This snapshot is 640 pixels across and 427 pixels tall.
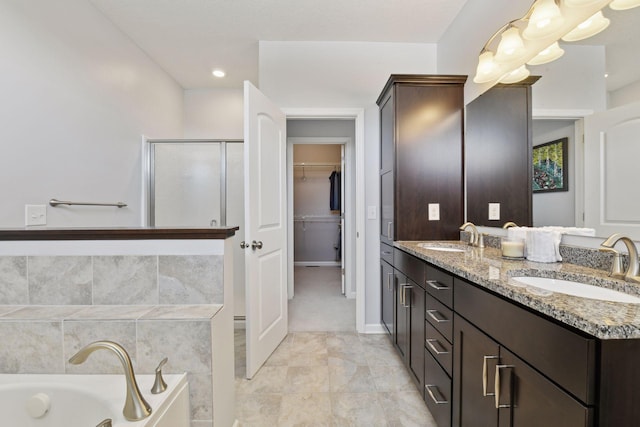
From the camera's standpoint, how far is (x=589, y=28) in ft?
3.82

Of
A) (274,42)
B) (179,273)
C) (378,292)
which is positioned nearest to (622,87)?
(179,273)

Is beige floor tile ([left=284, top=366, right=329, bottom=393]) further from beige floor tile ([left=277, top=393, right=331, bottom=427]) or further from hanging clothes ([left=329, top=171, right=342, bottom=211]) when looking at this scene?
hanging clothes ([left=329, top=171, right=342, bottom=211])

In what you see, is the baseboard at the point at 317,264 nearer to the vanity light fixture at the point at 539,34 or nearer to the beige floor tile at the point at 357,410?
the beige floor tile at the point at 357,410

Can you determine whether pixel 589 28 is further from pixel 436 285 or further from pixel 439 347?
pixel 439 347

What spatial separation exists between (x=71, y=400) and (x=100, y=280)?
1.44 ft

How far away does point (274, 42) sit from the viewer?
2.51m

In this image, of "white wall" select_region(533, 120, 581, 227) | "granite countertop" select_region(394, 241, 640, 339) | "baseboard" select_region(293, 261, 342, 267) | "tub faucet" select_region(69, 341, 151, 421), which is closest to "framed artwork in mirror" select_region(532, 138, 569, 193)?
"white wall" select_region(533, 120, 581, 227)

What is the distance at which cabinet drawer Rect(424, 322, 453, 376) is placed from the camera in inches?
48.1

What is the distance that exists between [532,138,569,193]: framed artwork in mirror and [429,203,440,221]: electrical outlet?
2.33ft

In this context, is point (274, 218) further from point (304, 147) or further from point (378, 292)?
point (304, 147)

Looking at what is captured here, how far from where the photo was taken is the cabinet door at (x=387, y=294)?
Result: 7.16 feet

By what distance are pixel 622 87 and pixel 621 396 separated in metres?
1.07

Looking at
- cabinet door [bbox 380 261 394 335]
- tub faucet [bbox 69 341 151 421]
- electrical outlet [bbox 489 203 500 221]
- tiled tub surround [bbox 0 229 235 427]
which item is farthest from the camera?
cabinet door [bbox 380 261 394 335]

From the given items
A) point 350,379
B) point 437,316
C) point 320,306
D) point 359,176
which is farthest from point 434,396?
point 320,306
